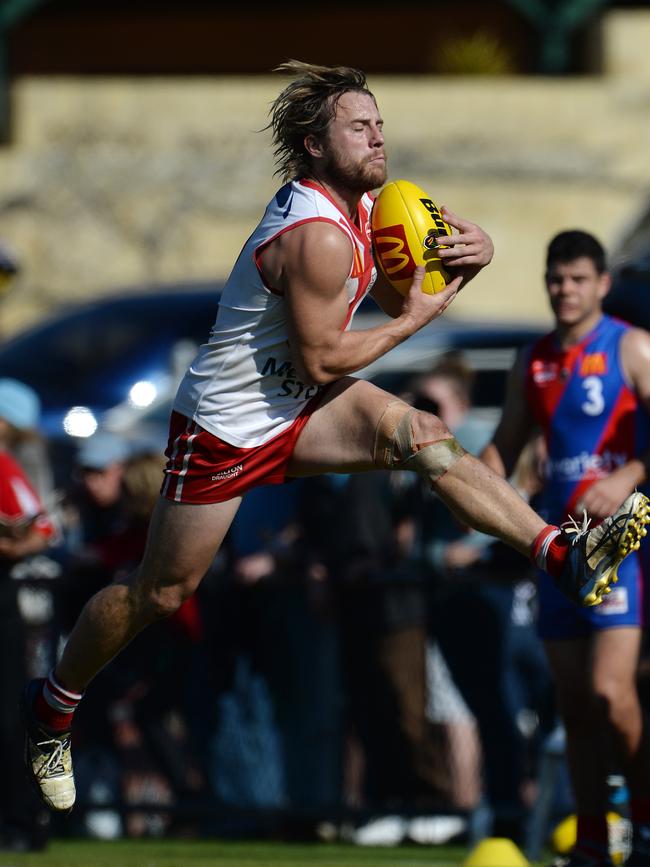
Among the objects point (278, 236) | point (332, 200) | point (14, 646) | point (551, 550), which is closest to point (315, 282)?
point (278, 236)

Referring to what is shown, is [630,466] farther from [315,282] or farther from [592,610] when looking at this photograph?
[315,282]

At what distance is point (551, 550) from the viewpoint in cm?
575

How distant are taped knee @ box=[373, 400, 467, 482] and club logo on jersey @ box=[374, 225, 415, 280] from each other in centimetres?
55

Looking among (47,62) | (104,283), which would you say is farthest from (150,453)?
(47,62)

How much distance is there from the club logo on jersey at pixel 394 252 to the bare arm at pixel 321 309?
203 millimetres

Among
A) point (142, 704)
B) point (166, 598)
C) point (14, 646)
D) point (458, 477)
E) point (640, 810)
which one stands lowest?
point (142, 704)

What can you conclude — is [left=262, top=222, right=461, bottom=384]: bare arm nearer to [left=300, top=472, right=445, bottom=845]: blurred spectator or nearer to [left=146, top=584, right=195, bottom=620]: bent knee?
[left=146, top=584, right=195, bottom=620]: bent knee

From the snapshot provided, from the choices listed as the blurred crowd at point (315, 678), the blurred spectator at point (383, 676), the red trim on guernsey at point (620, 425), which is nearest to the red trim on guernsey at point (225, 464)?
the red trim on guernsey at point (620, 425)

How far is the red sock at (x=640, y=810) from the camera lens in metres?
7.16

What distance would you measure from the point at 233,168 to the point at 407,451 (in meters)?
14.9

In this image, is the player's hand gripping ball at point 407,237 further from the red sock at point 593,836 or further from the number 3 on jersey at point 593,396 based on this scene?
the red sock at point 593,836

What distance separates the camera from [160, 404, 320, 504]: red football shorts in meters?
6.05

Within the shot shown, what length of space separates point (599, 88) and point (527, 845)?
1348 centimetres

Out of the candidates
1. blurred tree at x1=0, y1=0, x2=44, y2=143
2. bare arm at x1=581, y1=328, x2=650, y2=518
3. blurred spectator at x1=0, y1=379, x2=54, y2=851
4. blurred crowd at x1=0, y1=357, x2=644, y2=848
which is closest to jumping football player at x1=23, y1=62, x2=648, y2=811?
bare arm at x1=581, y1=328, x2=650, y2=518
